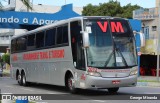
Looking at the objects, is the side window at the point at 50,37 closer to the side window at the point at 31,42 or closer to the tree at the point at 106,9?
the side window at the point at 31,42

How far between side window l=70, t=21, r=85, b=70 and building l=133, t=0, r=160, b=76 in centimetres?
2845

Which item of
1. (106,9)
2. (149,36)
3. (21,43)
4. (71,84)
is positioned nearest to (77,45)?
(71,84)

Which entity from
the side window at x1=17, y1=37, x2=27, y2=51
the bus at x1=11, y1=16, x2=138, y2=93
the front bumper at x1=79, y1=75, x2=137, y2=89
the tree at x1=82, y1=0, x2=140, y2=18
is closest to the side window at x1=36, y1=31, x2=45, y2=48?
the bus at x1=11, y1=16, x2=138, y2=93

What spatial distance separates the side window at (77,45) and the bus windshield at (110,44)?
44 centimetres

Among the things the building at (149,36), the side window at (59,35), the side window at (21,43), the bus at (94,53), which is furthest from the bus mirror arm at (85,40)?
the building at (149,36)

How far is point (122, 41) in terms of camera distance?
58.2 ft

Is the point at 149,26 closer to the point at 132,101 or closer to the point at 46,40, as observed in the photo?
the point at 46,40

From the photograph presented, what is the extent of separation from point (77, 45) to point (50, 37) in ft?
10.4

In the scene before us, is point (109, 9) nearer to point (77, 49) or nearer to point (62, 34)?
point (62, 34)

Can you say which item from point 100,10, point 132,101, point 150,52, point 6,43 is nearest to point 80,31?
point 132,101

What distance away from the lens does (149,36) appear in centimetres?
5166

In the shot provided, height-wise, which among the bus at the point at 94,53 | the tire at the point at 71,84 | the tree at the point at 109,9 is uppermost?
the tree at the point at 109,9

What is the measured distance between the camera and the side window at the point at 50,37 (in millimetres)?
20375

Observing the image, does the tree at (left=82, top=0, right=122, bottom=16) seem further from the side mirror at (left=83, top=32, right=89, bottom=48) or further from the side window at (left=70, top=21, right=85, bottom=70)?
the side mirror at (left=83, top=32, right=89, bottom=48)
